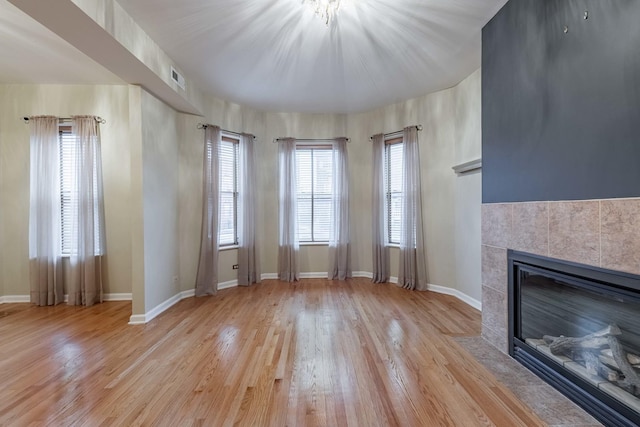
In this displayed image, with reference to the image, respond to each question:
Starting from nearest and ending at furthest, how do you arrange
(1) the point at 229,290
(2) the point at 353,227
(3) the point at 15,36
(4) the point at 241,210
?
1. (3) the point at 15,36
2. (1) the point at 229,290
3. (4) the point at 241,210
4. (2) the point at 353,227

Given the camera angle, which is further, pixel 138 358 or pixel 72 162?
pixel 72 162

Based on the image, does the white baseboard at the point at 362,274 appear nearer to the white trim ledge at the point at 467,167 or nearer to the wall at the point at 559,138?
the white trim ledge at the point at 467,167

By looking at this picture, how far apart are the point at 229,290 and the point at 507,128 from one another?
4134 mm

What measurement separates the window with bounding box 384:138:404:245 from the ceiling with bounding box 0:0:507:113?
92 cm

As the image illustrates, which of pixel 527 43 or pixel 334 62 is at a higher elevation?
pixel 334 62

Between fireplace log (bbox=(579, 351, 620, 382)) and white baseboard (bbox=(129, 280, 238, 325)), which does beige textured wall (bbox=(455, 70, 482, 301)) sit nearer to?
fireplace log (bbox=(579, 351, 620, 382))

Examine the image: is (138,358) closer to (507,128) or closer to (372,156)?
(507,128)

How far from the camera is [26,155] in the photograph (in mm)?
3896

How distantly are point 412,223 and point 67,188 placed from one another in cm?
498

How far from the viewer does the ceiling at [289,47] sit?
243 centimetres

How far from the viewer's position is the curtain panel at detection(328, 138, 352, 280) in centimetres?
504

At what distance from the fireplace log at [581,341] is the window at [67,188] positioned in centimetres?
505

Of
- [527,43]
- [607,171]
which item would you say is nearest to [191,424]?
[607,171]

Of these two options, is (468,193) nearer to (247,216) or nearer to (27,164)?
(247,216)
